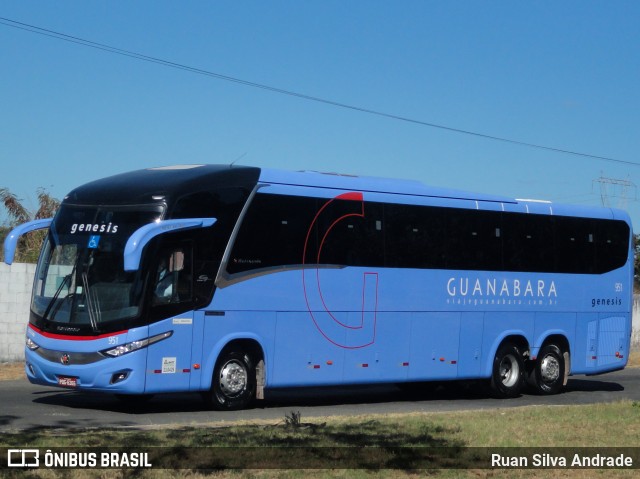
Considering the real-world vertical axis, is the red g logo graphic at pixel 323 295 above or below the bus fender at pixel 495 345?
above

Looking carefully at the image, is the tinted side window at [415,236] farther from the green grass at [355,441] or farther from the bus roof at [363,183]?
the green grass at [355,441]

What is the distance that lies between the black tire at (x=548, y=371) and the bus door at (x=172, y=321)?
8.49 m

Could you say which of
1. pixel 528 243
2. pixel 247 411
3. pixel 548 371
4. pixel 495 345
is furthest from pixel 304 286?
pixel 548 371

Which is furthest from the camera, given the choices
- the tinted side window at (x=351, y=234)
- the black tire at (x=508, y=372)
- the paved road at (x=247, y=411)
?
the black tire at (x=508, y=372)

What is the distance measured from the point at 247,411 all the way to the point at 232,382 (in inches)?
20.2

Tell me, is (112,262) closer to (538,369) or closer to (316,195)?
(316,195)

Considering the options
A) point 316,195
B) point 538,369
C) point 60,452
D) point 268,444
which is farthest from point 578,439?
point 538,369

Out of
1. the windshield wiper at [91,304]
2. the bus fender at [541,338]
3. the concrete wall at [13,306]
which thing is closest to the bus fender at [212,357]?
the windshield wiper at [91,304]

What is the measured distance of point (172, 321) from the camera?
16422 mm

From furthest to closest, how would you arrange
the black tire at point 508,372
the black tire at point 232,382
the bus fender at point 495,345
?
the black tire at point 508,372 < the bus fender at point 495,345 < the black tire at point 232,382

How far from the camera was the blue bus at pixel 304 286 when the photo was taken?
16.2 metres

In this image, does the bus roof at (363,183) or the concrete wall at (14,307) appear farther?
the concrete wall at (14,307)

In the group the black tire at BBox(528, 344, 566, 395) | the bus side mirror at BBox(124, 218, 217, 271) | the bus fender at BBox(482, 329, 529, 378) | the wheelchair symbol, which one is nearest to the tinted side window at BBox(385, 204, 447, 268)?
the bus fender at BBox(482, 329, 529, 378)

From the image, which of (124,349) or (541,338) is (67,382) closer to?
(124,349)
